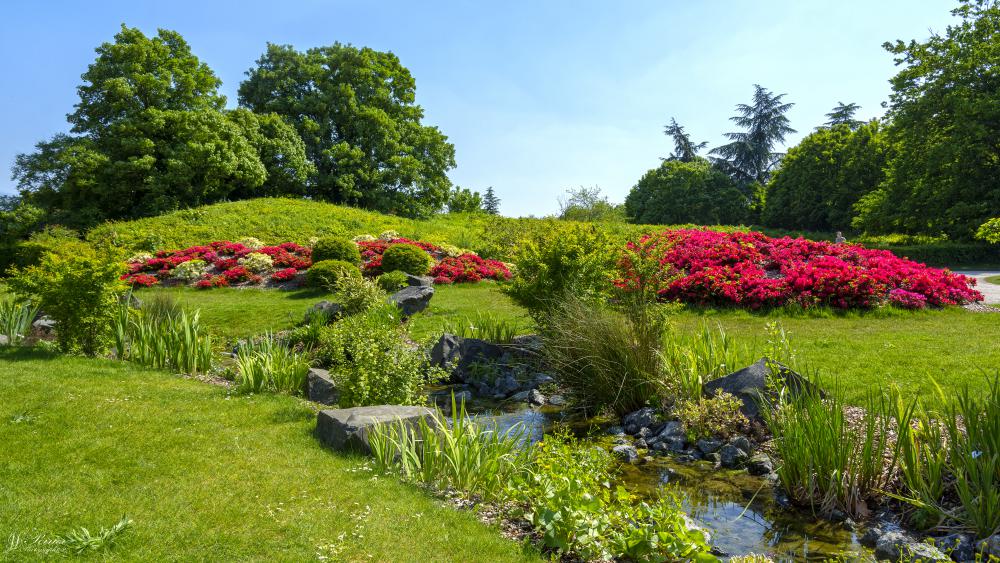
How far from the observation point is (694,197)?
160 feet

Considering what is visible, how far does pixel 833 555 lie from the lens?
3908 mm

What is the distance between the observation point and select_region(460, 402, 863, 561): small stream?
4.04 metres

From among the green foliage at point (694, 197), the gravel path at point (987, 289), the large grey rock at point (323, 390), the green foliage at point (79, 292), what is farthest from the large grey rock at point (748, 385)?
the green foliage at point (694, 197)

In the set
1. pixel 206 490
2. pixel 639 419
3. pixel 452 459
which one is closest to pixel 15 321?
pixel 206 490

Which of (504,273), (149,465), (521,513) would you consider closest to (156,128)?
(504,273)

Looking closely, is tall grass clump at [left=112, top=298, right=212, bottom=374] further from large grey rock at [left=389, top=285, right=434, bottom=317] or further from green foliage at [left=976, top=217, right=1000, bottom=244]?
green foliage at [left=976, top=217, right=1000, bottom=244]

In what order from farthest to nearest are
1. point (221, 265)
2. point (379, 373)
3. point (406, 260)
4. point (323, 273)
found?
point (221, 265), point (406, 260), point (323, 273), point (379, 373)

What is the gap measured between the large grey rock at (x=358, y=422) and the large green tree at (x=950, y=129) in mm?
30475

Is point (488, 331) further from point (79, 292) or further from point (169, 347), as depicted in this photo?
point (79, 292)

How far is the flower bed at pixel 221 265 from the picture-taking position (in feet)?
59.7

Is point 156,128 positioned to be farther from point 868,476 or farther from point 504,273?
point 868,476

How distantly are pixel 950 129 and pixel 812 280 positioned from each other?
22419 millimetres

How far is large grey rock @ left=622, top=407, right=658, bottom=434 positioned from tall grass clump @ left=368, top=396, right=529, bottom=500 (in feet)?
6.86

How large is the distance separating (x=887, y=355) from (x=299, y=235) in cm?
2257
